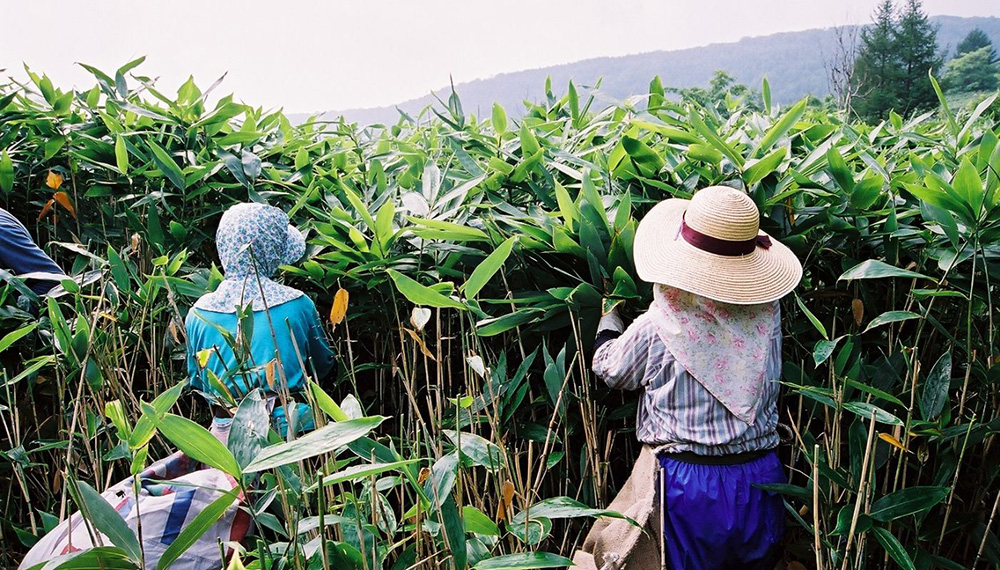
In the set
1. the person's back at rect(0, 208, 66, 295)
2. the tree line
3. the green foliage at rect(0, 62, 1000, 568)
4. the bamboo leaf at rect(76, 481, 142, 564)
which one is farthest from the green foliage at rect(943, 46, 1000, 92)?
the bamboo leaf at rect(76, 481, 142, 564)

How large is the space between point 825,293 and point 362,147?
1646mm

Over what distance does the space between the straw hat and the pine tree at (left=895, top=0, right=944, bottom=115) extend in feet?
98.5

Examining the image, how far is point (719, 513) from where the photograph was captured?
143cm

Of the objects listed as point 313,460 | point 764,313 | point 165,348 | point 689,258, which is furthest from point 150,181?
point 764,313

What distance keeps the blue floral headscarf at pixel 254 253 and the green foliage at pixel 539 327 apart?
0.18ft

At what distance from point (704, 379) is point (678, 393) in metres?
0.06

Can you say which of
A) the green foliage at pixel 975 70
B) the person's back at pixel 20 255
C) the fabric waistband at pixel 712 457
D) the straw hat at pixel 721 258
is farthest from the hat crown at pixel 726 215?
the green foliage at pixel 975 70

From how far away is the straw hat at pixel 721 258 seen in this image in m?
1.33

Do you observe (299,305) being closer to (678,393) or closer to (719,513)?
(678,393)

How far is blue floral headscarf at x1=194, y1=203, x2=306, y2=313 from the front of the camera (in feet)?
5.51

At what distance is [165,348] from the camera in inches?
76.5

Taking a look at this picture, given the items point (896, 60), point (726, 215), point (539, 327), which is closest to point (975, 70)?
point (896, 60)

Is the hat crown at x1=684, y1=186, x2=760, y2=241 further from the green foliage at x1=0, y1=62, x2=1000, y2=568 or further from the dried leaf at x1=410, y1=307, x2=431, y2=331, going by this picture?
the dried leaf at x1=410, y1=307, x2=431, y2=331

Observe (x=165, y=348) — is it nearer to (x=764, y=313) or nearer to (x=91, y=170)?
(x=91, y=170)
